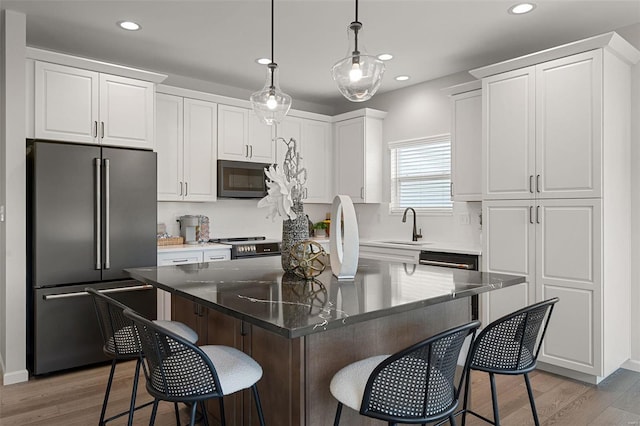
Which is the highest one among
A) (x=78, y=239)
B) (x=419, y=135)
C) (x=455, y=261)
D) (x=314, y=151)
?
(x=419, y=135)

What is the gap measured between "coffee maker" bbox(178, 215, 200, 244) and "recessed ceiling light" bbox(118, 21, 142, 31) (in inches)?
72.2

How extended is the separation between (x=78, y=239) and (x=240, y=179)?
70.5 inches

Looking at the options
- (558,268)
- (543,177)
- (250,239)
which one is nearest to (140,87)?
(250,239)

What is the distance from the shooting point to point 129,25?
3391 millimetres

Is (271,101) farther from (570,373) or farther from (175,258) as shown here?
(570,373)

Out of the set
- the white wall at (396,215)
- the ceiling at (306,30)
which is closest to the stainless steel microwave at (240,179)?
the white wall at (396,215)

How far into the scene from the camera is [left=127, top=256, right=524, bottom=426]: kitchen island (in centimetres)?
154

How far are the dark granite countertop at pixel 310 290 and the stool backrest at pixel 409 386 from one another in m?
0.19

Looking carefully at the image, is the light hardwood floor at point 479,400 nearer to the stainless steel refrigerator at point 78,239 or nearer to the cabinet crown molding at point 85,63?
the stainless steel refrigerator at point 78,239

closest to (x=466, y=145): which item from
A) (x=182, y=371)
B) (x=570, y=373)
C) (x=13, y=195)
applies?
(x=570, y=373)

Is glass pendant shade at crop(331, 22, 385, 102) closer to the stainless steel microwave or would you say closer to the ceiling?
the ceiling

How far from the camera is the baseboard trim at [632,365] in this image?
334cm

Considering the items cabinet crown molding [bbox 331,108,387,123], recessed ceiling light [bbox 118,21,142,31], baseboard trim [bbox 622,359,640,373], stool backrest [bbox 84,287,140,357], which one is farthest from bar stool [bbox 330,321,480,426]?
cabinet crown molding [bbox 331,108,387,123]

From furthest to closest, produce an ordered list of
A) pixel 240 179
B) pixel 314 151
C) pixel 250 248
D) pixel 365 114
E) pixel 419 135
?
1. pixel 314 151
2. pixel 365 114
3. pixel 419 135
4. pixel 240 179
5. pixel 250 248
